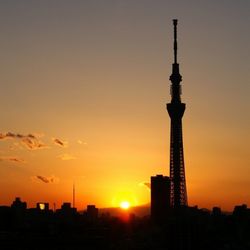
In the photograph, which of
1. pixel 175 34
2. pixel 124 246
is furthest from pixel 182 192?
pixel 175 34

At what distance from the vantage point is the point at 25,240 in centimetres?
11794

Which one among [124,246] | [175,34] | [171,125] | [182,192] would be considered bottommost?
[124,246]

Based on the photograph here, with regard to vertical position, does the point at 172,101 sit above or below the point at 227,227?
above

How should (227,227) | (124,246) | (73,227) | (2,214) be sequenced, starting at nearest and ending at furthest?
(124,246) → (73,227) → (2,214) → (227,227)

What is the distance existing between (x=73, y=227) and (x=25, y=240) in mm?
31289

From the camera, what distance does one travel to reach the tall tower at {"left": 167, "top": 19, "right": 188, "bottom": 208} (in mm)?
139125

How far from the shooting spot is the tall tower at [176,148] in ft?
456

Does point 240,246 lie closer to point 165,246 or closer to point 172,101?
point 165,246

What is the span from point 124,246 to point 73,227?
14.4 m

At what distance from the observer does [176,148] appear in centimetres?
13862

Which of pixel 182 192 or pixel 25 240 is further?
pixel 182 192

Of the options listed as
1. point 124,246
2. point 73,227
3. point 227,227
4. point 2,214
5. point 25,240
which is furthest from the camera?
point 227,227

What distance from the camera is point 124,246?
456 ft

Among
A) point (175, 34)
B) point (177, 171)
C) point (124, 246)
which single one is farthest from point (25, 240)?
point (175, 34)
